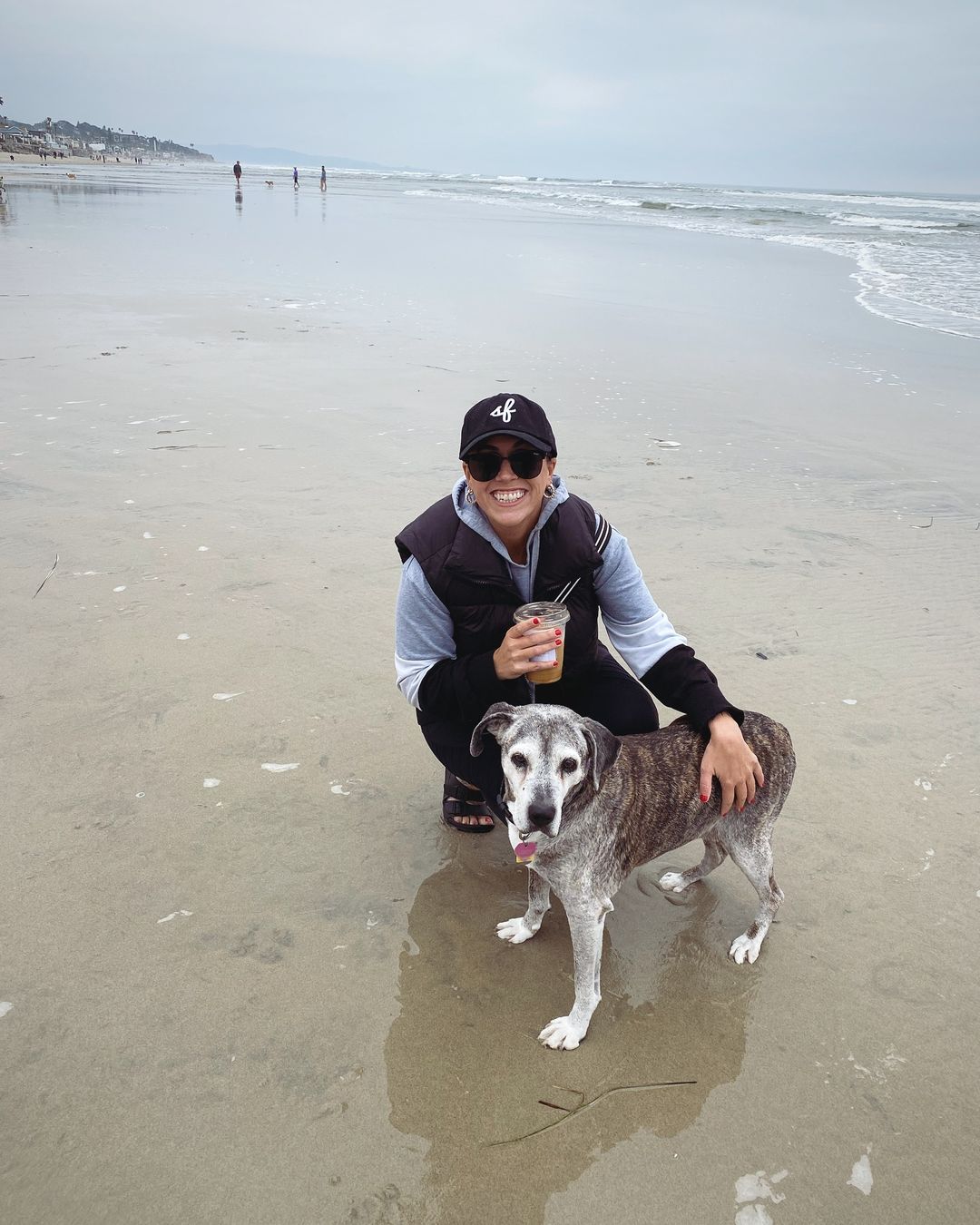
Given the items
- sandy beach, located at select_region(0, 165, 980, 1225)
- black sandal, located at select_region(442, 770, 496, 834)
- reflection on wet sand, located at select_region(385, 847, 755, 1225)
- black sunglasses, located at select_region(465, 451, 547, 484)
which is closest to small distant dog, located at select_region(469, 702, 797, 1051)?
reflection on wet sand, located at select_region(385, 847, 755, 1225)

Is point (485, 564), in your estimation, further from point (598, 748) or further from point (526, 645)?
point (598, 748)

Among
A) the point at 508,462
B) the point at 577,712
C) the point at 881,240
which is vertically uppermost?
the point at 881,240

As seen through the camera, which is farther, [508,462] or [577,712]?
[577,712]

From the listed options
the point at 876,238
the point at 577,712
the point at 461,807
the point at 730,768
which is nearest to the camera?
the point at 730,768

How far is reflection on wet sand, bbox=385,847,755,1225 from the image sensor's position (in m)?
2.48

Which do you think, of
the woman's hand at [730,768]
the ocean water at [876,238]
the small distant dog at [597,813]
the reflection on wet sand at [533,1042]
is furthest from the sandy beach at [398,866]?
the ocean water at [876,238]

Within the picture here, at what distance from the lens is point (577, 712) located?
11.5 feet

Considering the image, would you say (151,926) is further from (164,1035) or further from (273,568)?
(273,568)

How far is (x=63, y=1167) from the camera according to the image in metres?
2.35

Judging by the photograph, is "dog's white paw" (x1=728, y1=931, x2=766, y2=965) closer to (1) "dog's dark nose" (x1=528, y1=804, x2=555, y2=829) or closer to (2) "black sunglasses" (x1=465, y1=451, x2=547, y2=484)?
(1) "dog's dark nose" (x1=528, y1=804, x2=555, y2=829)

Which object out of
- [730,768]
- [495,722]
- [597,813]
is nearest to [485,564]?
[495,722]

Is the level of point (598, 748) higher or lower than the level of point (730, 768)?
higher

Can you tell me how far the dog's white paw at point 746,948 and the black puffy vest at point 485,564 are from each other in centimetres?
148

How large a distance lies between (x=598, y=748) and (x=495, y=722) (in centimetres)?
36
